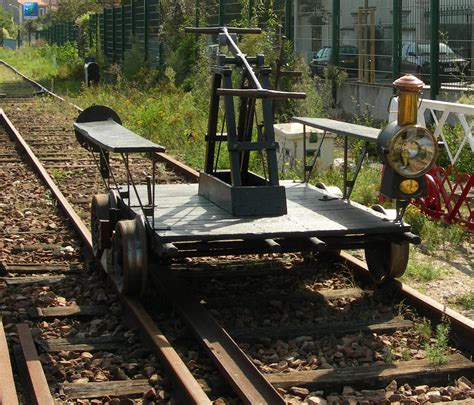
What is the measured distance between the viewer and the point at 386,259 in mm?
6785

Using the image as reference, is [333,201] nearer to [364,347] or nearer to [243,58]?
[243,58]

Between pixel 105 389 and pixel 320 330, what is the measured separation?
5.11 ft

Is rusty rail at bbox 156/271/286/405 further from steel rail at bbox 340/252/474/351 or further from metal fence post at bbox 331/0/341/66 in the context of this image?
metal fence post at bbox 331/0/341/66

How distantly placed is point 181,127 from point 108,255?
9142mm

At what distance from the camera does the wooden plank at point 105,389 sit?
16.6 ft

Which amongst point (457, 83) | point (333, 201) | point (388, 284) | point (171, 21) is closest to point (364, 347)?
point (388, 284)

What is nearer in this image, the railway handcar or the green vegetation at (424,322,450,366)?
the green vegetation at (424,322,450,366)

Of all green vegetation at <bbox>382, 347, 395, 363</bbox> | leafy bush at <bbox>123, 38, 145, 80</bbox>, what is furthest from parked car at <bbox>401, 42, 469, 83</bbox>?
leafy bush at <bbox>123, 38, 145, 80</bbox>

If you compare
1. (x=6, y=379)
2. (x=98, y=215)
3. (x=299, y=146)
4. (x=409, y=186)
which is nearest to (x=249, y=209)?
(x=409, y=186)

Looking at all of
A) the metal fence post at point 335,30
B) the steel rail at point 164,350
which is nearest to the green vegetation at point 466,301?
the steel rail at point 164,350

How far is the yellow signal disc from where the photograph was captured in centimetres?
627

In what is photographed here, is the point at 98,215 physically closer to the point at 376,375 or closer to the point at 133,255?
the point at 133,255

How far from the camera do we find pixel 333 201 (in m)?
7.52

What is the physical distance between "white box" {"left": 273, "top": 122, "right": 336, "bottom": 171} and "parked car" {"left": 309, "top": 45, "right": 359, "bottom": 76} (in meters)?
7.64
